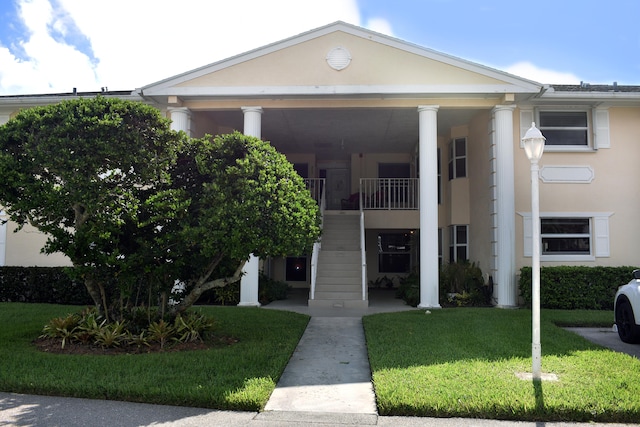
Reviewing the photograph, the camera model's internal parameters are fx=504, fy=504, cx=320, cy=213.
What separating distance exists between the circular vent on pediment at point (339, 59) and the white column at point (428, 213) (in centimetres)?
209

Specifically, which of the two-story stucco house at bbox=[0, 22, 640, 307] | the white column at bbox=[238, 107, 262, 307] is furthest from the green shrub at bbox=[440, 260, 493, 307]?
the white column at bbox=[238, 107, 262, 307]

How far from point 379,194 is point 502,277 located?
577 centimetres

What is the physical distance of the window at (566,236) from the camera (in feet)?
42.6

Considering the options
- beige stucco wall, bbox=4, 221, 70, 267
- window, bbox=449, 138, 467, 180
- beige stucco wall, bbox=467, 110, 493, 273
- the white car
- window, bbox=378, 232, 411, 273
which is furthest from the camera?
window, bbox=378, 232, 411, 273

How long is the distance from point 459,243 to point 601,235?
12.6 ft

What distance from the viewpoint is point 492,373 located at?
237 inches

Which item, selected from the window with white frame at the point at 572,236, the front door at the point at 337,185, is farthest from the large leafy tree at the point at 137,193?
the front door at the point at 337,185

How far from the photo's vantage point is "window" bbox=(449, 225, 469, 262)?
589 inches

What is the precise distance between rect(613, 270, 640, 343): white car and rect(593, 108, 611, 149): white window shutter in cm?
563

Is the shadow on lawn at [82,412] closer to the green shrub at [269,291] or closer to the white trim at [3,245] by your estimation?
the green shrub at [269,291]

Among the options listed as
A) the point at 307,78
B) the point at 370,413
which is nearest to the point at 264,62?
the point at 307,78

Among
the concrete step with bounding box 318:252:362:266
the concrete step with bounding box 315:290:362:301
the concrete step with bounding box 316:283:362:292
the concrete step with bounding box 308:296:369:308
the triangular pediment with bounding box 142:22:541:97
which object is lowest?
the concrete step with bounding box 308:296:369:308

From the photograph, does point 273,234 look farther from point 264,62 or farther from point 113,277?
point 264,62

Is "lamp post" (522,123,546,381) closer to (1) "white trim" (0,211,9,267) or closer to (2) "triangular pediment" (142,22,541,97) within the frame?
(2) "triangular pediment" (142,22,541,97)
